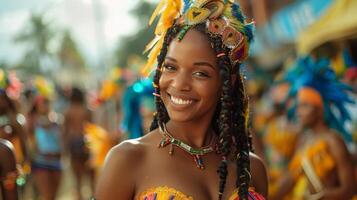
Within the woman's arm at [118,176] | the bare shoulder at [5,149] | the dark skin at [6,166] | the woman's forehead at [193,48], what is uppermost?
the woman's forehead at [193,48]

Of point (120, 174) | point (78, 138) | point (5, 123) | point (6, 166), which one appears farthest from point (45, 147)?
point (120, 174)

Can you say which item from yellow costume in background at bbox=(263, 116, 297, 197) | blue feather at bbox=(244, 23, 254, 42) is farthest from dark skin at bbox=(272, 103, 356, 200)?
blue feather at bbox=(244, 23, 254, 42)

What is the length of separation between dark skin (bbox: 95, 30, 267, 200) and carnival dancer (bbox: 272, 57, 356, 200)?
A: 2.25m

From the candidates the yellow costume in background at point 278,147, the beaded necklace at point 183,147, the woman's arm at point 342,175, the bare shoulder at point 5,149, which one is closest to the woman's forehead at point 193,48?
the beaded necklace at point 183,147

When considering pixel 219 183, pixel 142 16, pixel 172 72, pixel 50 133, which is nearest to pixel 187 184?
pixel 219 183

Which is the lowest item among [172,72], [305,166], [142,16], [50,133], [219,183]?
[142,16]

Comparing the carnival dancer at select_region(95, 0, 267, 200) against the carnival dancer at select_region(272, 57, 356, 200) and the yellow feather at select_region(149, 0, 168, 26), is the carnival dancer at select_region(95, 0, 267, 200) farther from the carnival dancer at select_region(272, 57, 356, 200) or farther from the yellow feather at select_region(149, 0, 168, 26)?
the carnival dancer at select_region(272, 57, 356, 200)

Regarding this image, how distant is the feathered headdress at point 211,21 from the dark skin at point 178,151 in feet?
0.27

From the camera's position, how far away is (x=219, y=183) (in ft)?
9.57

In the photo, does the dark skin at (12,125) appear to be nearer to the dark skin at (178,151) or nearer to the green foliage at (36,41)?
the dark skin at (178,151)

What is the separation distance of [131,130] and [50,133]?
12.6 feet

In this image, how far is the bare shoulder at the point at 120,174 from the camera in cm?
278

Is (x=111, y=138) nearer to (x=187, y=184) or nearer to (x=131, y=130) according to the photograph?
(x=131, y=130)

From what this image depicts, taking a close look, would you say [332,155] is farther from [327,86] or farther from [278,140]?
[278,140]
